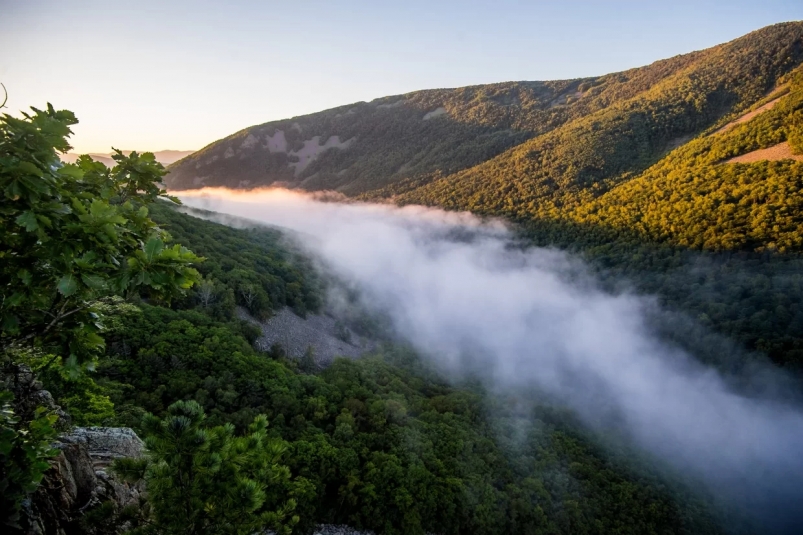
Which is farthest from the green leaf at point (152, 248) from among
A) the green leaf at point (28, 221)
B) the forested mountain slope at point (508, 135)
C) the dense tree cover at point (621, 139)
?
the forested mountain slope at point (508, 135)

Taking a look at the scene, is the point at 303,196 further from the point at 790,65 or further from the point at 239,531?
the point at 239,531

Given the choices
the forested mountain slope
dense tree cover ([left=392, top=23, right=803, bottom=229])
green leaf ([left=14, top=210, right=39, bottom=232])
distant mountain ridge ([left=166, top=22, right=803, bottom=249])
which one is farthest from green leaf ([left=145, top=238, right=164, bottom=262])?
the forested mountain slope

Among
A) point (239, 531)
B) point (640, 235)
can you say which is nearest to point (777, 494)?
point (640, 235)

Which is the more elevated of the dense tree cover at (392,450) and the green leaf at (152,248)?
the green leaf at (152,248)

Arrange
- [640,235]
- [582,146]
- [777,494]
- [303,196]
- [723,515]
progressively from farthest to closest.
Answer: [303,196]
[582,146]
[640,235]
[777,494]
[723,515]

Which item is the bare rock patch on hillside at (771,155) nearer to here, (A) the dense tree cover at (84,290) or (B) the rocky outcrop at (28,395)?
(A) the dense tree cover at (84,290)
